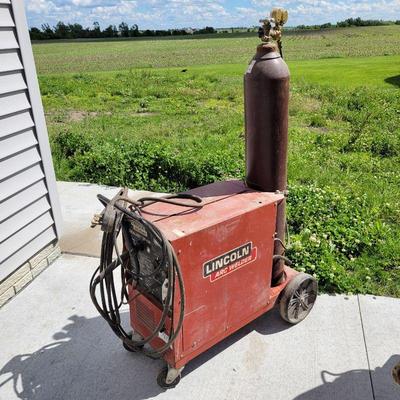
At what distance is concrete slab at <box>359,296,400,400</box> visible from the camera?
120 inches

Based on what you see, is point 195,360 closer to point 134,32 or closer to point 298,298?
point 298,298

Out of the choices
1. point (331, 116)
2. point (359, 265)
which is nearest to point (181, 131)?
point (331, 116)

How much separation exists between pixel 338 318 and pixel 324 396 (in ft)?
2.97

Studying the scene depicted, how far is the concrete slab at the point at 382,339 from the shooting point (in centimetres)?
305

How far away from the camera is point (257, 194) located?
3.15 m

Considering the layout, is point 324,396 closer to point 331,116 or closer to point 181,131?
point 181,131

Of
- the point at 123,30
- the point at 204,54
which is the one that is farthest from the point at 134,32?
the point at 204,54

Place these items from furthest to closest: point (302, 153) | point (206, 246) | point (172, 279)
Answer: point (302, 153) → point (206, 246) → point (172, 279)

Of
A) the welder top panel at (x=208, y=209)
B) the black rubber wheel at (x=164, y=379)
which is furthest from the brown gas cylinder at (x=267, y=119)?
the black rubber wheel at (x=164, y=379)

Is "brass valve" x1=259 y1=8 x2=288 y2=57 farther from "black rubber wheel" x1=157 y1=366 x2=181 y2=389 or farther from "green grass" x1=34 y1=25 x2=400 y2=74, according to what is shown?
"green grass" x1=34 y1=25 x2=400 y2=74

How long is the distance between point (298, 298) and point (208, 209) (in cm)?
128

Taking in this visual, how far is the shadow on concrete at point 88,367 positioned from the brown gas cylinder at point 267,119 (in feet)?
4.29

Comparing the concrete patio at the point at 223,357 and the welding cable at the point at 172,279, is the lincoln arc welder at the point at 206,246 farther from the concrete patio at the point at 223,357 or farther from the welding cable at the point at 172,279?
the concrete patio at the point at 223,357

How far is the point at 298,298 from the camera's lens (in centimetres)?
359
